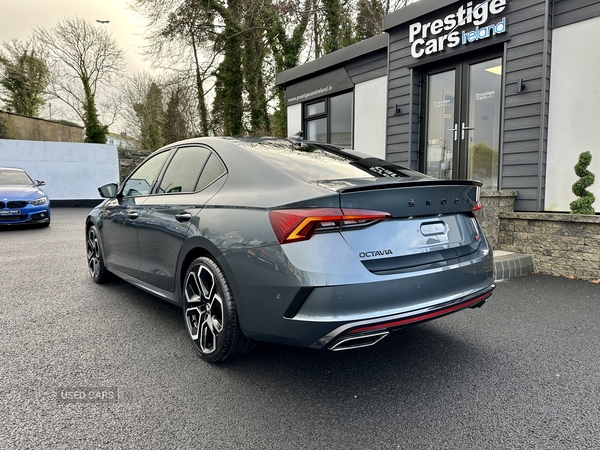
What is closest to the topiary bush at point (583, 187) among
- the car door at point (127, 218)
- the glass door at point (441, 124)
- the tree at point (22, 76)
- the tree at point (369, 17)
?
the glass door at point (441, 124)

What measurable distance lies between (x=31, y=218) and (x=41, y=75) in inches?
805

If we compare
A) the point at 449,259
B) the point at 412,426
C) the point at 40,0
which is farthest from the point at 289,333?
the point at 40,0

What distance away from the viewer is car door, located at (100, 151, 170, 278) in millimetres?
3443

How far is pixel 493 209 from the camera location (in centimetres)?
557

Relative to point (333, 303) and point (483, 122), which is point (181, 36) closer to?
point (483, 122)

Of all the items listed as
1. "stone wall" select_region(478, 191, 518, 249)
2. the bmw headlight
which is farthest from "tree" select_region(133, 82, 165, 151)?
"stone wall" select_region(478, 191, 518, 249)

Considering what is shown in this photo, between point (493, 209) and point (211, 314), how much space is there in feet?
14.6

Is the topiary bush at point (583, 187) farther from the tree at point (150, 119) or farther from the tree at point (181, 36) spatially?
the tree at point (150, 119)

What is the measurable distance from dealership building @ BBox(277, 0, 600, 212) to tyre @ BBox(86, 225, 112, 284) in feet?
16.0

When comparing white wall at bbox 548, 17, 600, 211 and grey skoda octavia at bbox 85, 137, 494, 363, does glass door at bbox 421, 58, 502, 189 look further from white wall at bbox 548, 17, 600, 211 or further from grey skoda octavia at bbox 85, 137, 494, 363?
grey skoda octavia at bbox 85, 137, 494, 363

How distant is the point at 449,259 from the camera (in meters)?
2.31

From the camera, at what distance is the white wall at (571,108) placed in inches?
208

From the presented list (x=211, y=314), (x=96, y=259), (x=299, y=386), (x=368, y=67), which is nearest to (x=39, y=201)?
(x=96, y=259)

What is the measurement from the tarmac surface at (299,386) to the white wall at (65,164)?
49.0ft
